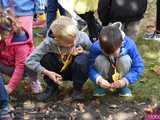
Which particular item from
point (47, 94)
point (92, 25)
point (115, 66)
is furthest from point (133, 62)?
point (92, 25)

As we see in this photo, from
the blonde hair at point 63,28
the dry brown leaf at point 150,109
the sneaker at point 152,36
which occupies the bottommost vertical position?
the dry brown leaf at point 150,109

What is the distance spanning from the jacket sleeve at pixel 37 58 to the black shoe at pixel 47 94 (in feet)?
0.92

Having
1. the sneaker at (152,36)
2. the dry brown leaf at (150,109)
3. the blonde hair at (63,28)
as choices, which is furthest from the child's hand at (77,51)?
the sneaker at (152,36)

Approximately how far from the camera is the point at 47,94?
4758 mm

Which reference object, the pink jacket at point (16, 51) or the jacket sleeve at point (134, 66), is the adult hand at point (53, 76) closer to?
the pink jacket at point (16, 51)

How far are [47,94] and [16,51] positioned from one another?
49 centimetres

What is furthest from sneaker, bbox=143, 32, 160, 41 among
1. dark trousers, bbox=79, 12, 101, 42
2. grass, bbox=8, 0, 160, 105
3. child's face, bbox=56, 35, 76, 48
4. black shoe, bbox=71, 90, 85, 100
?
child's face, bbox=56, 35, 76, 48

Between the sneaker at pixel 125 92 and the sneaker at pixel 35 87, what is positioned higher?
the sneaker at pixel 35 87

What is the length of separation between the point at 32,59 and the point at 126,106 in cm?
93

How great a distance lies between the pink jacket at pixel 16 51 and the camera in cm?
464

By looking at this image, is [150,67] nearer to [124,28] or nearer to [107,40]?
[124,28]

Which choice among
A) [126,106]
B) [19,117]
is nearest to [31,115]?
[19,117]

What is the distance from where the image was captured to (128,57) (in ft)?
15.0

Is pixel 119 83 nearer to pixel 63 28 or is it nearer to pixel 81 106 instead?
pixel 81 106
